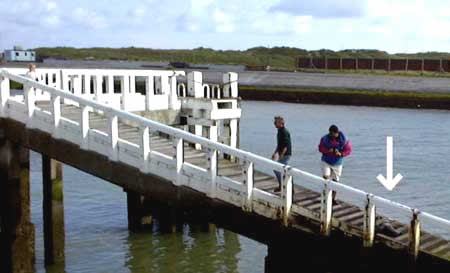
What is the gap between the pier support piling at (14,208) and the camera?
14117 millimetres

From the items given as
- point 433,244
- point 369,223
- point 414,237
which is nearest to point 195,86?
point 369,223

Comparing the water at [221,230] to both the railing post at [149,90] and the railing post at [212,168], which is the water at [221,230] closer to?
the railing post at [212,168]

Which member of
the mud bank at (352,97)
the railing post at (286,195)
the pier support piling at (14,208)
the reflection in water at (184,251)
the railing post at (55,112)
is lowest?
the reflection in water at (184,251)

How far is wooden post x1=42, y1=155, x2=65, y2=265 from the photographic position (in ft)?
55.5

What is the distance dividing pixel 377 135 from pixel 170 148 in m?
37.3

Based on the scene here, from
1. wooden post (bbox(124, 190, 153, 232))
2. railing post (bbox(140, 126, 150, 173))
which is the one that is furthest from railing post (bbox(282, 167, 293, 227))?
wooden post (bbox(124, 190, 153, 232))

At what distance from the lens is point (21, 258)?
14836mm

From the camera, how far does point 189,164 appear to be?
11906mm

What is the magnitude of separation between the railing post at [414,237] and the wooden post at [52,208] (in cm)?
1002

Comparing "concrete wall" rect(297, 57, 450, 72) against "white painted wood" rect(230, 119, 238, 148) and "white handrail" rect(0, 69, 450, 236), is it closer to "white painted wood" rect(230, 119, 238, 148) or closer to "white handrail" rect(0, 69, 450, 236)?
"white painted wood" rect(230, 119, 238, 148)

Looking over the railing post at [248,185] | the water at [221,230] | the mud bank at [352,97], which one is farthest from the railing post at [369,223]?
the mud bank at [352,97]

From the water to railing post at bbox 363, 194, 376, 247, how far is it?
147 centimetres

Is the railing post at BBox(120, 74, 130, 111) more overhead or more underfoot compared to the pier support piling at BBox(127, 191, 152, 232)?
more overhead

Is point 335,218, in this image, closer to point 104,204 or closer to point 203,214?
point 203,214
